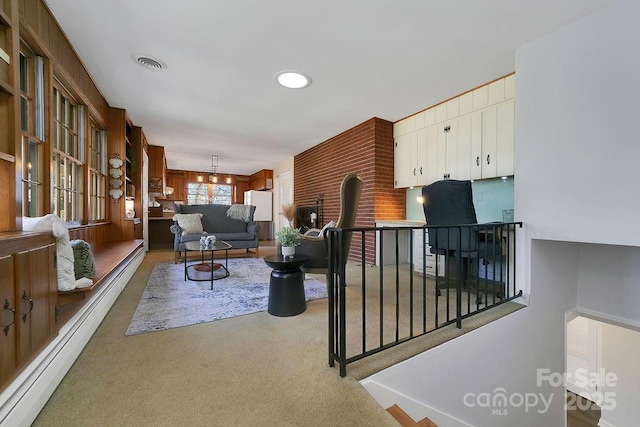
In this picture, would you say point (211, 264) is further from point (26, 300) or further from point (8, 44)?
point (8, 44)

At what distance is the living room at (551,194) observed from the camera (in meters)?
1.37

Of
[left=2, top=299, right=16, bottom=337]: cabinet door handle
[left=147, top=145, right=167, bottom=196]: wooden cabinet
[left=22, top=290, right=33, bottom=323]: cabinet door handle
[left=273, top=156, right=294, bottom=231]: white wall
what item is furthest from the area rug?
[left=273, top=156, right=294, bottom=231]: white wall

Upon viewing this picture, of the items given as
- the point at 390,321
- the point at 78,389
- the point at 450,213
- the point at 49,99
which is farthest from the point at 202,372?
the point at 49,99

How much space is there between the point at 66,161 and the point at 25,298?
2.30 m

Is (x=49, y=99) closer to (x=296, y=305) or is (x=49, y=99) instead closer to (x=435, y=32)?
(x=296, y=305)

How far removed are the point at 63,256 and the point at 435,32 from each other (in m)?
3.17

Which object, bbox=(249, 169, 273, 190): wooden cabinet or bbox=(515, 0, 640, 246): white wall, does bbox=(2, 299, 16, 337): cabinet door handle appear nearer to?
bbox=(515, 0, 640, 246): white wall

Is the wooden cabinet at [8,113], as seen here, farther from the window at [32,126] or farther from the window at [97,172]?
the window at [97,172]

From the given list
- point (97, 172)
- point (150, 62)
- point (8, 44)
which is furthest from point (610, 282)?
point (97, 172)

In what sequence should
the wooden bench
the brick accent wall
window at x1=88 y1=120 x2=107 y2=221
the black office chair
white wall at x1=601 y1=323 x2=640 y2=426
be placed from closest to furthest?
the wooden bench
the black office chair
white wall at x1=601 y1=323 x2=640 y2=426
window at x1=88 y1=120 x2=107 y2=221
the brick accent wall

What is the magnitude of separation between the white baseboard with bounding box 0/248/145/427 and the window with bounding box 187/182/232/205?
8367mm

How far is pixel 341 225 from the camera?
2.35 meters

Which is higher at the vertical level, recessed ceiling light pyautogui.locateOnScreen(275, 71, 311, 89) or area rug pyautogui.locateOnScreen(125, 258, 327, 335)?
recessed ceiling light pyautogui.locateOnScreen(275, 71, 311, 89)

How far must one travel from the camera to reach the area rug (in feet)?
6.77
